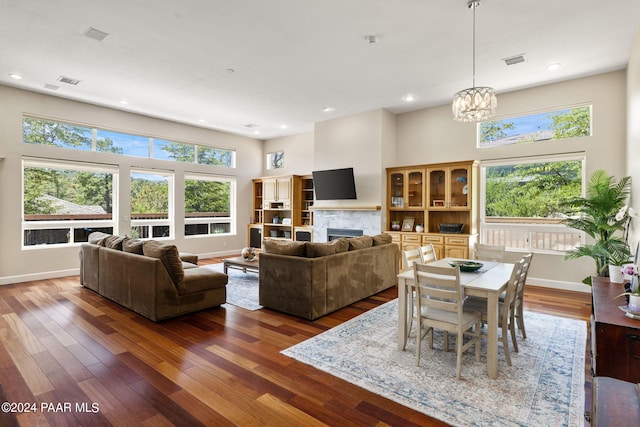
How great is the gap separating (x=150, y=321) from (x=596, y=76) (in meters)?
7.24

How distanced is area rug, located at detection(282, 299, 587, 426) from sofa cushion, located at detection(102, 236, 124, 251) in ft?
10.1

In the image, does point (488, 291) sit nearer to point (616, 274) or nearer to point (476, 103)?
point (616, 274)

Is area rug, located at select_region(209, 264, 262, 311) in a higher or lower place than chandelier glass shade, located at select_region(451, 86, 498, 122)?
lower

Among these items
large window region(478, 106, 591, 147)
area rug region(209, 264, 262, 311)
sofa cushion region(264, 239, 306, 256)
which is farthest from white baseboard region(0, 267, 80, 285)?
large window region(478, 106, 591, 147)

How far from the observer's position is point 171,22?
363 centimetres

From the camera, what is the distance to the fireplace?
7.27 metres

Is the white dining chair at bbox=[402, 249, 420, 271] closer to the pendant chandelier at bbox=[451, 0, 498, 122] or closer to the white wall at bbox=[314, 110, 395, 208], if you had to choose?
the pendant chandelier at bbox=[451, 0, 498, 122]

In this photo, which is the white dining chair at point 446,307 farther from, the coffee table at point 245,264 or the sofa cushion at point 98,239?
the sofa cushion at point 98,239

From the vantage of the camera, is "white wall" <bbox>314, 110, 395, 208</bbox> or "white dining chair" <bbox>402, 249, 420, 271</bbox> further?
"white wall" <bbox>314, 110, 395, 208</bbox>

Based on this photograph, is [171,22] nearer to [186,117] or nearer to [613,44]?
[186,117]

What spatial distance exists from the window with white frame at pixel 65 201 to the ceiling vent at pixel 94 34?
131 inches

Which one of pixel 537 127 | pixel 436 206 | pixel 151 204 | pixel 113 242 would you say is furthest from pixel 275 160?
pixel 537 127

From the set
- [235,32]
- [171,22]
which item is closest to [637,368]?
[235,32]

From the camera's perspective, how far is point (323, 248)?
4.04 metres
